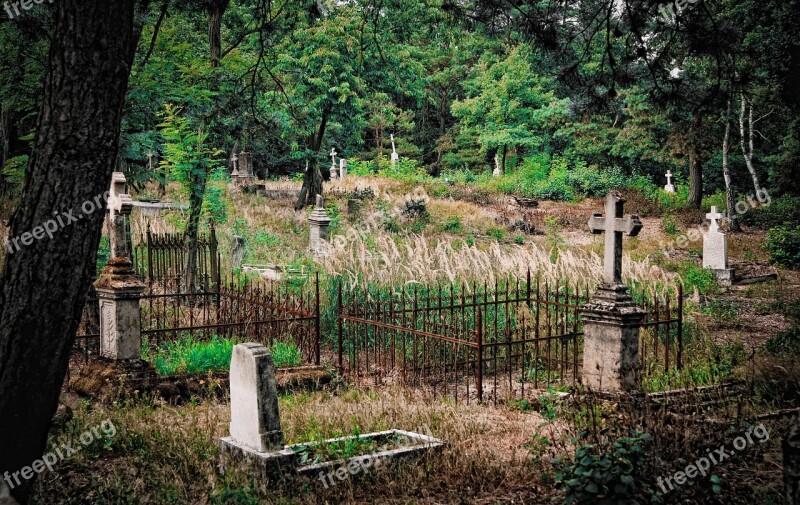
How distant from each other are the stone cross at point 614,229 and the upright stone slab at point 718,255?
34.8 feet

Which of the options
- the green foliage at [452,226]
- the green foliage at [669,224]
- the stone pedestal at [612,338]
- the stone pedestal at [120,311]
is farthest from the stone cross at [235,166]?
the stone pedestal at [612,338]

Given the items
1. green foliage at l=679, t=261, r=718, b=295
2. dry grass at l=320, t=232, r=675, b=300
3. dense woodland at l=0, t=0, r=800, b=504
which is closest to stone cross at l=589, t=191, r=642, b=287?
dense woodland at l=0, t=0, r=800, b=504

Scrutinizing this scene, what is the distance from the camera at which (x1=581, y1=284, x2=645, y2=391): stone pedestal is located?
24.7 ft

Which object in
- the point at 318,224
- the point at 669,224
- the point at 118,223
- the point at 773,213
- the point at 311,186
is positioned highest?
the point at 311,186

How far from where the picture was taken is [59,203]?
4.13 metres

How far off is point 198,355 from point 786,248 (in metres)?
16.7

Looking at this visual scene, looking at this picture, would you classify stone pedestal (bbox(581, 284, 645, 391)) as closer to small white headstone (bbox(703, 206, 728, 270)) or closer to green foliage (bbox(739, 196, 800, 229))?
Answer: small white headstone (bbox(703, 206, 728, 270))

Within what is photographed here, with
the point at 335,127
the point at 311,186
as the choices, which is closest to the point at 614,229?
the point at 311,186

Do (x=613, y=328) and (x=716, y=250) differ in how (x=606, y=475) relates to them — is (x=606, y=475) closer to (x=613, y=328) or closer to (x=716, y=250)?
(x=613, y=328)

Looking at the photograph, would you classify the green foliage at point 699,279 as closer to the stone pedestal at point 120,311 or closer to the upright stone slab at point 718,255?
the upright stone slab at point 718,255

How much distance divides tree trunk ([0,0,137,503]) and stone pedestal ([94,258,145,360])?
4.22 metres

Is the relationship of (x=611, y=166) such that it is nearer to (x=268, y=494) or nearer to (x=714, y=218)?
(x=714, y=218)

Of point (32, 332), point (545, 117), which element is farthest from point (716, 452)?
point (545, 117)

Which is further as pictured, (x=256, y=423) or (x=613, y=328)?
(x=613, y=328)
